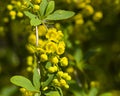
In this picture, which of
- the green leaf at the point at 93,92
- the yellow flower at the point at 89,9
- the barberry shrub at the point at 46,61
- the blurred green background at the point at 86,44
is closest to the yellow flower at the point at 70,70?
the blurred green background at the point at 86,44

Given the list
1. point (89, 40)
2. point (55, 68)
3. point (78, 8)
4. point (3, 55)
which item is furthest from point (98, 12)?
point (3, 55)

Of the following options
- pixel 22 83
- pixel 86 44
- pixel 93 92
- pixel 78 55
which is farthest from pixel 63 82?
pixel 86 44

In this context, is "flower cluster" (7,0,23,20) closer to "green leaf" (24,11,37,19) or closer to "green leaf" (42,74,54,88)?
"green leaf" (24,11,37,19)

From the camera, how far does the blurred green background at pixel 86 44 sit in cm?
208

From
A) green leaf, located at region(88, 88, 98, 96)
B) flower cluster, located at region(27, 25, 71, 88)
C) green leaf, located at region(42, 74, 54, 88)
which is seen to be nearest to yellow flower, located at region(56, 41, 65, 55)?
flower cluster, located at region(27, 25, 71, 88)

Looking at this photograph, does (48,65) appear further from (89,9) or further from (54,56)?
(89,9)

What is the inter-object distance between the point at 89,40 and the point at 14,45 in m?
0.67

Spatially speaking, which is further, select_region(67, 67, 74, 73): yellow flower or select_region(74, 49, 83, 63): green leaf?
select_region(74, 49, 83, 63): green leaf

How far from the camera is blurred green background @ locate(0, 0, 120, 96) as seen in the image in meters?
2.08

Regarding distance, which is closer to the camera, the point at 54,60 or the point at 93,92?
the point at 54,60

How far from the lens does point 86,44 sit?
2676mm

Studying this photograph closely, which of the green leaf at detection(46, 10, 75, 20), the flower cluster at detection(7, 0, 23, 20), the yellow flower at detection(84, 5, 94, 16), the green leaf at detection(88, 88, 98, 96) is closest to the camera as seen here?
the green leaf at detection(46, 10, 75, 20)

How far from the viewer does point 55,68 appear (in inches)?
59.4

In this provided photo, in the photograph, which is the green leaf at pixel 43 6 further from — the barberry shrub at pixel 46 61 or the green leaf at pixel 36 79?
the green leaf at pixel 36 79
